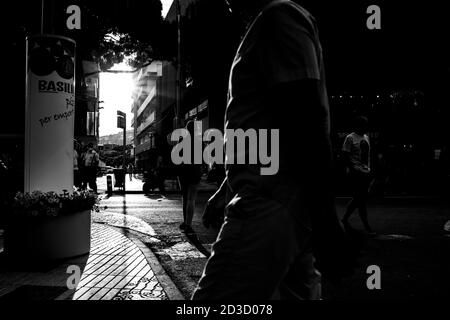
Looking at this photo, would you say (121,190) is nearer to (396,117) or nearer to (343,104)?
(343,104)

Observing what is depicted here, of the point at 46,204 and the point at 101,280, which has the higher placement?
the point at 46,204

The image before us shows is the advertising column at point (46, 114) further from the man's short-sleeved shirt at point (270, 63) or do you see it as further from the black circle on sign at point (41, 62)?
the man's short-sleeved shirt at point (270, 63)

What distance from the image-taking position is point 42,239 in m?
4.99

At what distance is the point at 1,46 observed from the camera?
1202 cm

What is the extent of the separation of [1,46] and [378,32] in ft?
56.3

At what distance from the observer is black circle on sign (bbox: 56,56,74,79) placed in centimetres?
543

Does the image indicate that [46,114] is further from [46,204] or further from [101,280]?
[101,280]

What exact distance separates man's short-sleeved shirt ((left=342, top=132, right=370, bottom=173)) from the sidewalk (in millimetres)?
3576

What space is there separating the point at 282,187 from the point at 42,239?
4192 mm

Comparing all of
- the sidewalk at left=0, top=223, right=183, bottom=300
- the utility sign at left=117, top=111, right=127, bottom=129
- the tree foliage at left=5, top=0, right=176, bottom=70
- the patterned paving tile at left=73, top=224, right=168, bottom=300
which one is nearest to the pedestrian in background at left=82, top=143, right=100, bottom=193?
the utility sign at left=117, top=111, right=127, bottom=129

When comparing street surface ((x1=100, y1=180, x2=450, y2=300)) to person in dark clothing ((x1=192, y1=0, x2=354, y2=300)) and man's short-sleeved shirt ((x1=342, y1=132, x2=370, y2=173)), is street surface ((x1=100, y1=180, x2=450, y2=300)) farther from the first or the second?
person in dark clothing ((x1=192, y1=0, x2=354, y2=300))

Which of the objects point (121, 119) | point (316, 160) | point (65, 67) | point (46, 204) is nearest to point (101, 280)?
point (46, 204)

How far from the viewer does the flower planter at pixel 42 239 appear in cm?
496
